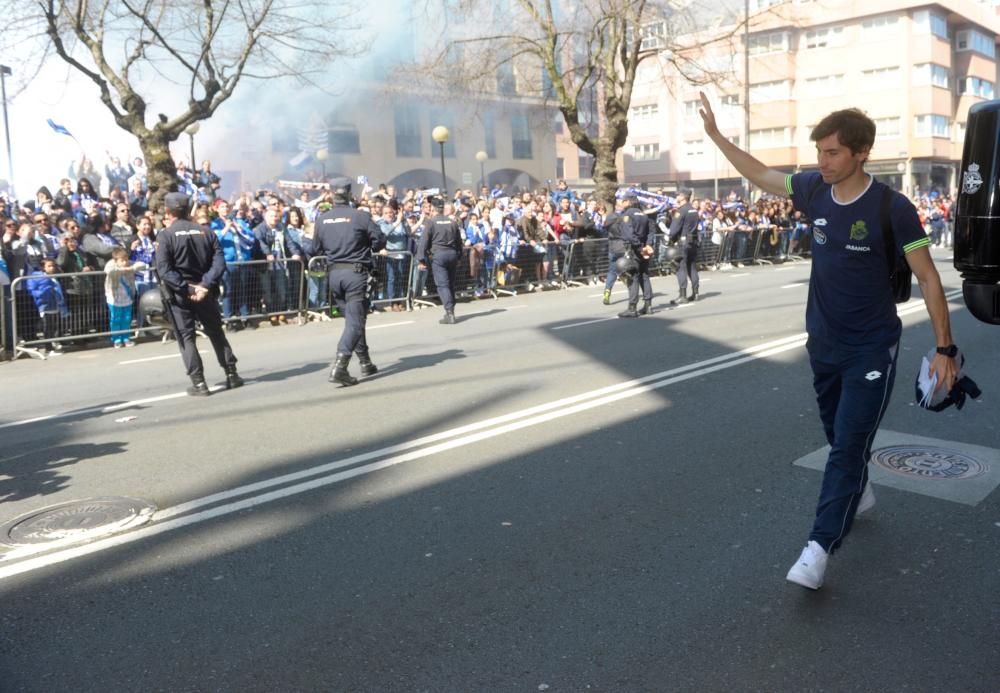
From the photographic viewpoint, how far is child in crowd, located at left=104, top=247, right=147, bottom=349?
37.2 ft

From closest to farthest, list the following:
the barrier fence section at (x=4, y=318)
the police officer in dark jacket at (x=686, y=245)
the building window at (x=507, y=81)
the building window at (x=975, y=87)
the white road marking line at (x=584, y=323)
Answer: the barrier fence section at (x=4, y=318)
the white road marking line at (x=584, y=323)
the police officer in dark jacket at (x=686, y=245)
the building window at (x=507, y=81)
the building window at (x=975, y=87)

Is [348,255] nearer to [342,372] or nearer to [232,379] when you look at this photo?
[342,372]

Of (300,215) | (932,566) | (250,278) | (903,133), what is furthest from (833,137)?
(903,133)

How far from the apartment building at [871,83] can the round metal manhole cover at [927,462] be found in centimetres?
4536

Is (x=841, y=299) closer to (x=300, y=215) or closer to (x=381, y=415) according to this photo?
(x=381, y=415)

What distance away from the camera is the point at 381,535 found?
422 centimetres

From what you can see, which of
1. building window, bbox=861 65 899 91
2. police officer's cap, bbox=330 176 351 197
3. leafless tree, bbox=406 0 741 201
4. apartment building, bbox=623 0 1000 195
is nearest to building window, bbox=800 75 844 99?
apartment building, bbox=623 0 1000 195

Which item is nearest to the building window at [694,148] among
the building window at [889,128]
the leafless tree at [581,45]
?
the building window at [889,128]

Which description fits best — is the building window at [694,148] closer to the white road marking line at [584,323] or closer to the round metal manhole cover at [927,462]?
the white road marking line at [584,323]

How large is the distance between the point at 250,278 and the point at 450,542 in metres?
9.34

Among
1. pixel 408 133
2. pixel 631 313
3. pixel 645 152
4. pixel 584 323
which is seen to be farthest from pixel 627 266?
pixel 645 152

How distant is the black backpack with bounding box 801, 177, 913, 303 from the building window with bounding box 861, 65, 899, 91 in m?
54.5

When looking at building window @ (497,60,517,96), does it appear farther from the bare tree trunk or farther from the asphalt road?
the asphalt road

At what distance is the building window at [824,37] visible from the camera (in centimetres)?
5394
